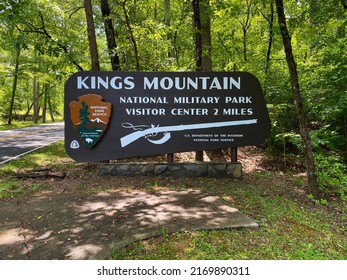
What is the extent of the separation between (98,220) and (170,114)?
307 centimetres

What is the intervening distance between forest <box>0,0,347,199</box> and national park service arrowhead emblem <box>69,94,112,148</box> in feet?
3.68

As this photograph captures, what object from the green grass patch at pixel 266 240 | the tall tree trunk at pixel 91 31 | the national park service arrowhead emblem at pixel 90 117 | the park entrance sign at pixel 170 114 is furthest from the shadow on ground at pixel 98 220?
the tall tree trunk at pixel 91 31

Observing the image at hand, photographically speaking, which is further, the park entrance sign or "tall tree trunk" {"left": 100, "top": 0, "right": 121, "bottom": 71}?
"tall tree trunk" {"left": 100, "top": 0, "right": 121, "bottom": 71}

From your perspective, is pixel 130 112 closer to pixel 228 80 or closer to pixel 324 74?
pixel 228 80

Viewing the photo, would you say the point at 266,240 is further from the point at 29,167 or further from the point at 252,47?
the point at 252,47

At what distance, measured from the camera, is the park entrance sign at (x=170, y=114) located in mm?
6125

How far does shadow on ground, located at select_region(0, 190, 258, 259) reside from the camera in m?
3.11

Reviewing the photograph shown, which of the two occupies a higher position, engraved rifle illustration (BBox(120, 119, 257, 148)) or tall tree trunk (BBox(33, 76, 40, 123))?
tall tree trunk (BBox(33, 76, 40, 123))

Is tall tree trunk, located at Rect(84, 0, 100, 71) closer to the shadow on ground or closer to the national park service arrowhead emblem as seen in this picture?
the national park service arrowhead emblem

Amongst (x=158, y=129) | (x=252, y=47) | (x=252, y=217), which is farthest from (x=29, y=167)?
(x=252, y=47)

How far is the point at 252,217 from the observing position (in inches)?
161

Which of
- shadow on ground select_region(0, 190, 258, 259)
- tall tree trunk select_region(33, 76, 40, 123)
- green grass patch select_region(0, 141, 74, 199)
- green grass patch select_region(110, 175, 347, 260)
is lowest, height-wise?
green grass patch select_region(110, 175, 347, 260)

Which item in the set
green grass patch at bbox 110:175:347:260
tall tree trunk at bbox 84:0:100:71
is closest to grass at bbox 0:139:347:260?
green grass patch at bbox 110:175:347:260

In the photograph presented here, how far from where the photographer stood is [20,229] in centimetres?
358
